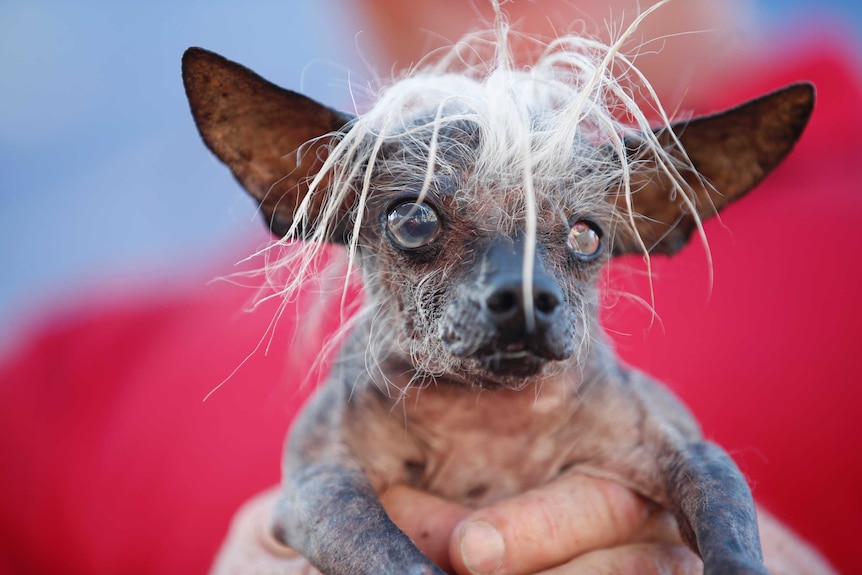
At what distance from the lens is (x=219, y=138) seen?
955 mm

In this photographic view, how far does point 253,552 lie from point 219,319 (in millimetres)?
965

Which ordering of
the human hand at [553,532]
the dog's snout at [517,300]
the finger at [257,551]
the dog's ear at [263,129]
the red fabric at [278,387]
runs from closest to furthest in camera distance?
the dog's snout at [517,300] → the dog's ear at [263,129] → the human hand at [553,532] → the finger at [257,551] → the red fabric at [278,387]

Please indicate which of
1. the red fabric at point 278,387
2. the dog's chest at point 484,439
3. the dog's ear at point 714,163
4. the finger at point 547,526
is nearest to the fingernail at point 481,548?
the finger at point 547,526

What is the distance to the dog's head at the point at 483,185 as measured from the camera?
0.84m

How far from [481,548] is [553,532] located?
0.12m

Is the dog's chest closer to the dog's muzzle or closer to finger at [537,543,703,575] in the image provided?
finger at [537,543,703,575]

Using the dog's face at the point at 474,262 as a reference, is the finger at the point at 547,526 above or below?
below

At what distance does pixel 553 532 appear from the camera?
1023 mm

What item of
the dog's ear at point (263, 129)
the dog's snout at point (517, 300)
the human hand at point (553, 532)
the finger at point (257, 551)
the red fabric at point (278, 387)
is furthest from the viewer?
the red fabric at point (278, 387)

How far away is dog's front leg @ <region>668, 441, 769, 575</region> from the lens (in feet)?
2.57

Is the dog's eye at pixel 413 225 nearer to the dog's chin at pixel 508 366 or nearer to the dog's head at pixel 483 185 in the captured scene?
the dog's head at pixel 483 185

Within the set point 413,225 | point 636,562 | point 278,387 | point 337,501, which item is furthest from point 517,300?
point 278,387

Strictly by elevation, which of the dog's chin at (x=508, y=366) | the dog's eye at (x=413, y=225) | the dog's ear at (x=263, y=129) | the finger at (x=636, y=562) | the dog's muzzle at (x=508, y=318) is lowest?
the finger at (x=636, y=562)

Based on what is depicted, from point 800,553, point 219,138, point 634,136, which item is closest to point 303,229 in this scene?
→ point 219,138
